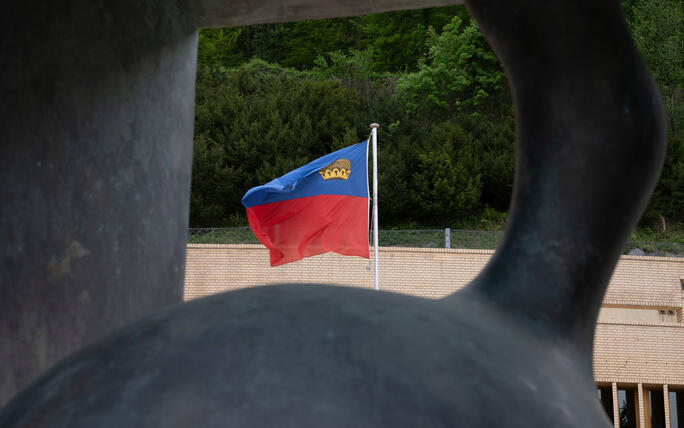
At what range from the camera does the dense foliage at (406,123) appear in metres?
22.8

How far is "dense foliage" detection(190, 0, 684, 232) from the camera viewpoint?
22797 mm

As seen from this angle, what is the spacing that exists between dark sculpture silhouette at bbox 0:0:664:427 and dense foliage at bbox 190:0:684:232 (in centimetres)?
2163

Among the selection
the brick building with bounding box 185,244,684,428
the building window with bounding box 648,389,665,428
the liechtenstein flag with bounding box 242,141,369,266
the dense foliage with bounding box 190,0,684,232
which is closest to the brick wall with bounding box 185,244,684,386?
the brick building with bounding box 185,244,684,428

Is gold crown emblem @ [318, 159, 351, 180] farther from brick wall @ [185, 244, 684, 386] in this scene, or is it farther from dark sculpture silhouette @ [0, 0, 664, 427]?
dark sculpture silhouette @ [0, 0, 664, 427]

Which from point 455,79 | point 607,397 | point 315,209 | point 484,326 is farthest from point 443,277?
point 484,326

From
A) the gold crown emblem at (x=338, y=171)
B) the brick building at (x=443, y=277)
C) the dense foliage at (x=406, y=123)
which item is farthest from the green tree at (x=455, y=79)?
the gold crown emblem at (x=338, y=171)

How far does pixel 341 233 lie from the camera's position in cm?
952

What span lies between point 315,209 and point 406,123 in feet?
56.2

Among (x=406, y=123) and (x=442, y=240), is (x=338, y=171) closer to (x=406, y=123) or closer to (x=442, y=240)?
(x=442, y=240)

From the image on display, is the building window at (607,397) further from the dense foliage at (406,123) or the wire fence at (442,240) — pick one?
the dense foliage at (406,123)

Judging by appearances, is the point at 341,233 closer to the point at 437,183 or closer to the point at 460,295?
the point at 460,295

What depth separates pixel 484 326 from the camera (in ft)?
1.89

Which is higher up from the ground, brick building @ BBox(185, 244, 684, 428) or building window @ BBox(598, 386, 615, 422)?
brick building @ BBox(185, 244, 684, 428)

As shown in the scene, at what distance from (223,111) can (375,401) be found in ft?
84.2
